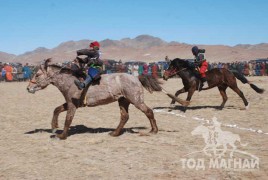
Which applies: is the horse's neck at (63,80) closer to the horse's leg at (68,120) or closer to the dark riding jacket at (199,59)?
the horse's leg at (68,120)

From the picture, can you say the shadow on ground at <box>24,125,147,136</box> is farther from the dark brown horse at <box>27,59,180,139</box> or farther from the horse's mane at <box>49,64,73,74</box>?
the horse's mane at <box>49,64,73,74</box>

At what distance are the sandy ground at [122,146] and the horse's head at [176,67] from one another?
148 centimetres

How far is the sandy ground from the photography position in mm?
6312

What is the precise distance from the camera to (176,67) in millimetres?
14539

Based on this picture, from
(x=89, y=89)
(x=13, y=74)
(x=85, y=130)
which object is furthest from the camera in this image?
(x=13, y=74)

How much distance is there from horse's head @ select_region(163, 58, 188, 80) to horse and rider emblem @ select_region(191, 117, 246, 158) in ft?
13.7

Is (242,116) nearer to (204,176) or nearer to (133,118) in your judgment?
(133,118)

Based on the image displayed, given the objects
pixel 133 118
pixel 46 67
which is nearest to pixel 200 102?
pixel 133 118

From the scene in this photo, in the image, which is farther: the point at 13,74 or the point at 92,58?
the point at 13,74

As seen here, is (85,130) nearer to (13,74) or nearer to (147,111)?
(147,111)

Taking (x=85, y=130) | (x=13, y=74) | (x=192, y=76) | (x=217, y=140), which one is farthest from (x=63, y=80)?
(x=13, y=74)

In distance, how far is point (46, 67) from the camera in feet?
31.5

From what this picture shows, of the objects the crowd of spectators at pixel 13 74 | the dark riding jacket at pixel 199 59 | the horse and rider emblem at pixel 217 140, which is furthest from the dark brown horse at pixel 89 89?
the crowd of spectators at pixel 13 74

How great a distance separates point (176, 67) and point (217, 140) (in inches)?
255
